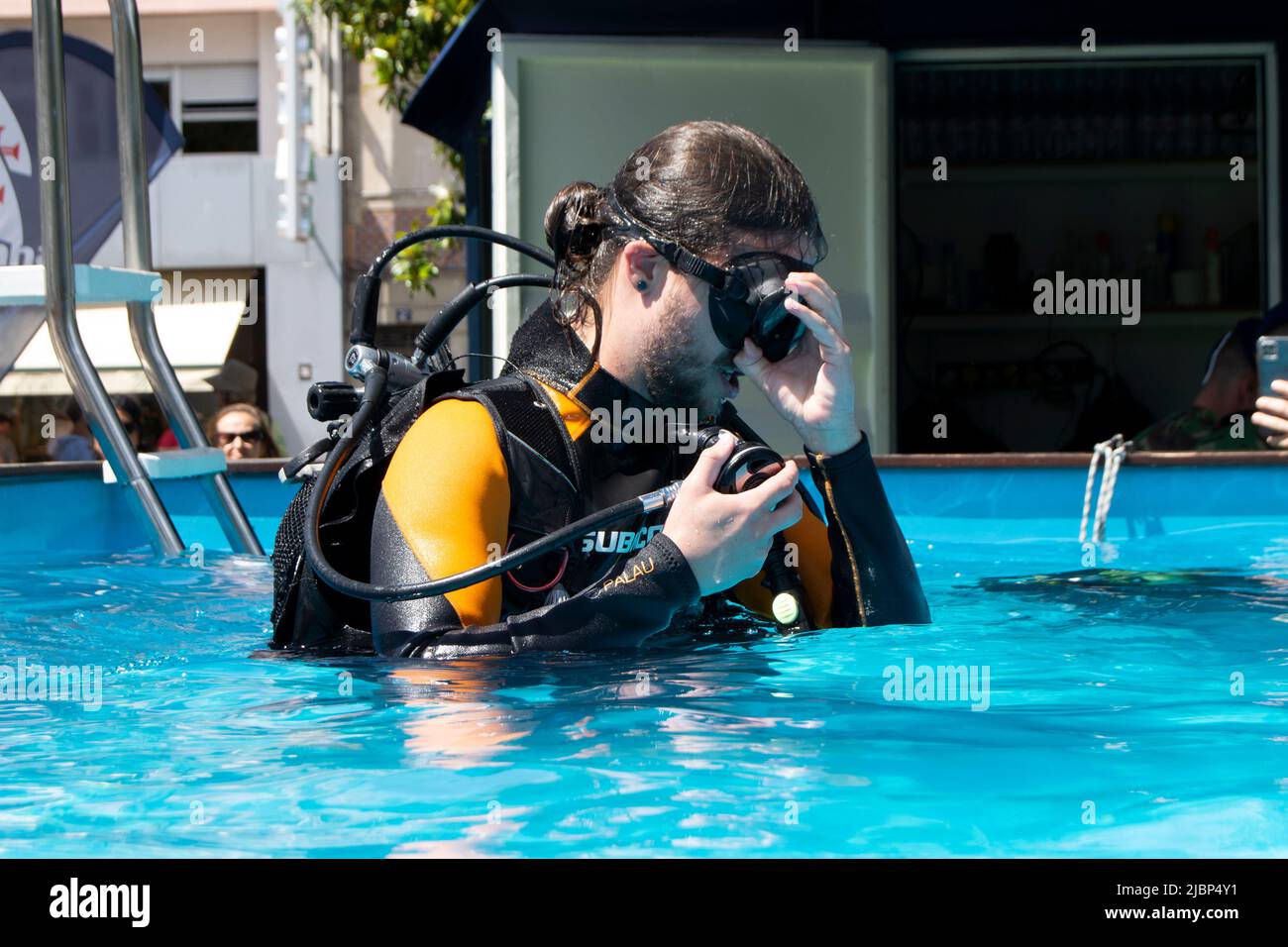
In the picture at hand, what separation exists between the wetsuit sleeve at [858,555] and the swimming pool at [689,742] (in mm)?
50

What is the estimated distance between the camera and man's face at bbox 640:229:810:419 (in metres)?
2.54

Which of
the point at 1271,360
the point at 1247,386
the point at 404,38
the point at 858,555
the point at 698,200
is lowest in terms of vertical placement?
the point at 858,555

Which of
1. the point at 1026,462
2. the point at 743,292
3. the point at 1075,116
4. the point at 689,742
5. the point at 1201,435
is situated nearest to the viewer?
the point at 689,742

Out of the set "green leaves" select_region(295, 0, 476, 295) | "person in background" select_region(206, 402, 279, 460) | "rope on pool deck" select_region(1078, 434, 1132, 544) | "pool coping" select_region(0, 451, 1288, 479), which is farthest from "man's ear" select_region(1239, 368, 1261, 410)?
"green leaves" select_region(295, 0, 476, 295)

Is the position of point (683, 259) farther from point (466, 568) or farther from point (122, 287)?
point (122, 287)

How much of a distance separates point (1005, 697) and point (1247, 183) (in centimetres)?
838

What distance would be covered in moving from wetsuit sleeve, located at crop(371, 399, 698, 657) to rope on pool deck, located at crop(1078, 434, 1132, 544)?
3023mm

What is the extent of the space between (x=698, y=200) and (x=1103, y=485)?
9.64ft

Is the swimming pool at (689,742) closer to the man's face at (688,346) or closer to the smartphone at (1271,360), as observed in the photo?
the man's face at (688,346)

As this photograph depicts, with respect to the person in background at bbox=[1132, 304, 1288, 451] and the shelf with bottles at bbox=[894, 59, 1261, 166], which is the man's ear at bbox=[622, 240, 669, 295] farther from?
the shelf with bottles at bbox=[894, 59, 1261, 166]

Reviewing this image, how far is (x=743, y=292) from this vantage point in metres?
2.51

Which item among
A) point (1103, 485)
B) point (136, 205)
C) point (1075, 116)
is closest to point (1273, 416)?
point (1103, 485)
